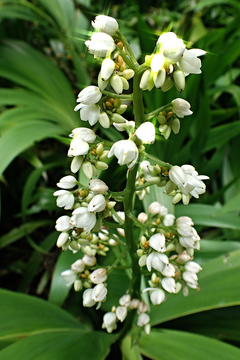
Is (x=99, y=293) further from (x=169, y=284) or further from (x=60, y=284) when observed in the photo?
(x=60, y=284)

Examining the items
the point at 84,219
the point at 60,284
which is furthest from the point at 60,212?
the point at 84,219

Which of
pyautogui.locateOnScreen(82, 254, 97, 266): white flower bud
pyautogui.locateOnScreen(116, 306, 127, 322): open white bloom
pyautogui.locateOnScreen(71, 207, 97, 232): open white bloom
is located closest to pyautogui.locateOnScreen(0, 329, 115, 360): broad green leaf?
pyautogui.locateOnScreen(116, 306, 127, 322): open white bloom

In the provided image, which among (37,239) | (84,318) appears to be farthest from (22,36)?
(84,318)

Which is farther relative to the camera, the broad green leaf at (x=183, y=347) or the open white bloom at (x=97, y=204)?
the broad green leaf at (x=183, y=347)

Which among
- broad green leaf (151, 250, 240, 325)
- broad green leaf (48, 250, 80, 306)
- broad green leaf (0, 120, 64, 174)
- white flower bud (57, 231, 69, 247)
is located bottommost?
broad green leaf (151, 250, 240, 325)

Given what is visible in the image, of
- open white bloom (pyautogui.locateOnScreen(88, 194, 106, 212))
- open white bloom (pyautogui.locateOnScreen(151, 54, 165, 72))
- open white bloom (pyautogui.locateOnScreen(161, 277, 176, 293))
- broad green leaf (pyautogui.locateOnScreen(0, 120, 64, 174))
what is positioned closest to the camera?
open white bloom (pyautogui.locateOnScreen(151, 54, 165, 72))

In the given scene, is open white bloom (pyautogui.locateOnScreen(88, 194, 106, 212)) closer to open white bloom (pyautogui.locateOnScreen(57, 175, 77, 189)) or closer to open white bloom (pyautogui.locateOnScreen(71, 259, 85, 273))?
open white bloom (pyautogui.locateOnScreen(57, 175, 77, 189))

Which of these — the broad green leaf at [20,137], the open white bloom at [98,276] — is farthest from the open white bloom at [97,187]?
the broad green leaf at [20,137]

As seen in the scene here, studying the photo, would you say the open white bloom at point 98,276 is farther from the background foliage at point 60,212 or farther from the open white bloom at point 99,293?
the background foliage at point 60,212
